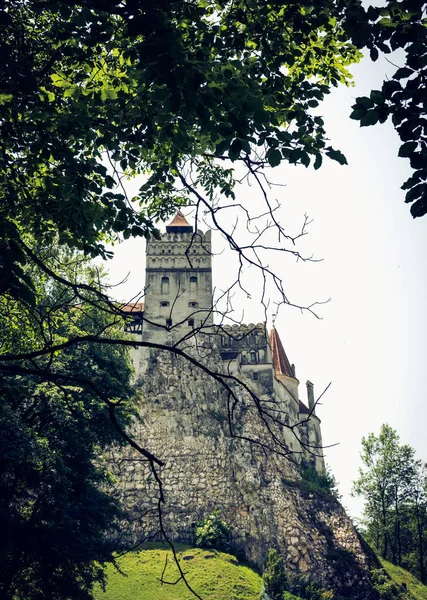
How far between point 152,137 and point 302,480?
40.5m

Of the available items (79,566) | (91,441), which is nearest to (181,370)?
(91,441)

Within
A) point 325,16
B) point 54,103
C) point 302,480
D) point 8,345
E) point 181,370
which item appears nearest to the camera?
point 325,16

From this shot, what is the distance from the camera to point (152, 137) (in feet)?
22.5

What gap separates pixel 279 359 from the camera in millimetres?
52875

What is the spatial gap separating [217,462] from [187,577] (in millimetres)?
12510

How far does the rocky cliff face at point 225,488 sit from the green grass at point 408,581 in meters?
2.84

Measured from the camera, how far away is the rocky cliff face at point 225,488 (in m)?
36.7

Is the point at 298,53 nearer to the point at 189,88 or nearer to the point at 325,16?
the point at 325,16

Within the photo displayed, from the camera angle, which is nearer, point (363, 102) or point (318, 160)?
point (363, 102)

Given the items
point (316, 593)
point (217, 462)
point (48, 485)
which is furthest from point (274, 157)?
point (217, 462)

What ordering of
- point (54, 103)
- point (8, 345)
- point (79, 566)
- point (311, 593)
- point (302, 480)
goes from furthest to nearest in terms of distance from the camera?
1. point (302, 480)
2. point (311, 593)
3. point (79, 566)
4. point (8, 345)
5. point (54, 103)

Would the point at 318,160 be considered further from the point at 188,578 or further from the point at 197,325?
the point at 197,325

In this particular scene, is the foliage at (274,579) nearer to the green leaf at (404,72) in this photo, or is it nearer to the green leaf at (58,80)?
the green leaf at (58,80)

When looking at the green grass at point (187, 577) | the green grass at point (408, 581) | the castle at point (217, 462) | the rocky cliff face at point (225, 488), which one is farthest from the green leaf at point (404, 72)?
the green grass at point (408, 581)
